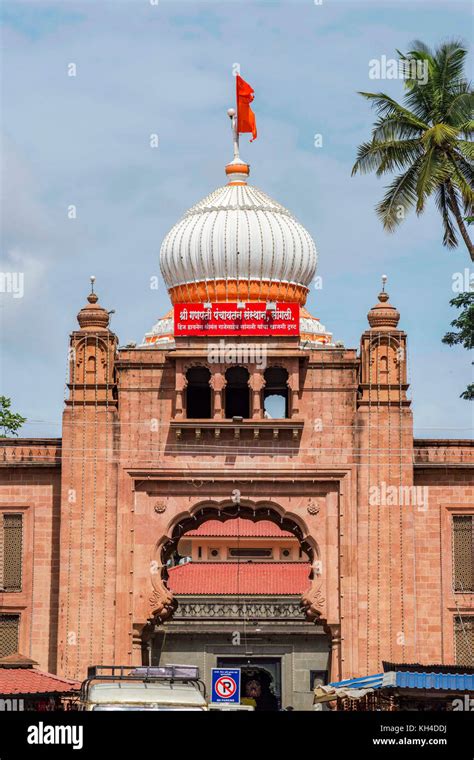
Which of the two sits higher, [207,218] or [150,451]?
[207,218]

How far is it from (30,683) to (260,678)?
29.7m

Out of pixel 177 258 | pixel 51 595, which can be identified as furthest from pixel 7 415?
pixel 51 595

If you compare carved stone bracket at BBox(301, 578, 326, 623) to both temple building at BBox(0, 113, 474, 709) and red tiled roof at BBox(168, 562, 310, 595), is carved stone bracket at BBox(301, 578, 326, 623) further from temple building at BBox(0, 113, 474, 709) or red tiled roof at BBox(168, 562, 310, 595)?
red tiled roof at BBox(168, 562, 310, 595)

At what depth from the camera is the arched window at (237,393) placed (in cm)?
4566

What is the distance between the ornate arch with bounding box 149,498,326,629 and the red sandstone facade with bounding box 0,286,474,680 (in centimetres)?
6

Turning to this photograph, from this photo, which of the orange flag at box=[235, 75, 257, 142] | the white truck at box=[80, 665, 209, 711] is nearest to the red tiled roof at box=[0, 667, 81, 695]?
the white truck at box=[80, 665, 209, 711]

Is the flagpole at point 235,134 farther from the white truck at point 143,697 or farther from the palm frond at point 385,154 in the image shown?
the white truck at point 143,697

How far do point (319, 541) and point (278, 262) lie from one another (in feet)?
35.0

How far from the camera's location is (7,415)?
59156mm

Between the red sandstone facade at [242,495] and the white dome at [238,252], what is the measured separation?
613 cm

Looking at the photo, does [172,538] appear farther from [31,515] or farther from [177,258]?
[177,258]

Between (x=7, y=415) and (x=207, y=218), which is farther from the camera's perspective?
(x=7, y=415)

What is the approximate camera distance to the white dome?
163 ft

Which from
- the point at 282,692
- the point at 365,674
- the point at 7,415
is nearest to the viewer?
the point at 365,674
